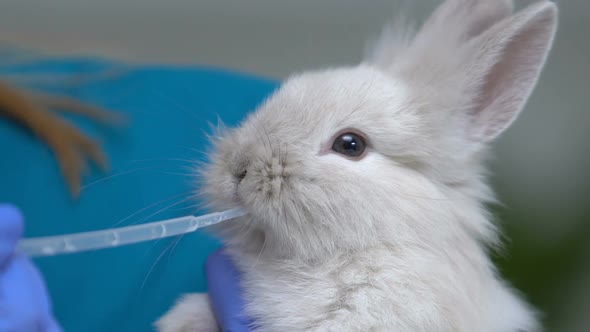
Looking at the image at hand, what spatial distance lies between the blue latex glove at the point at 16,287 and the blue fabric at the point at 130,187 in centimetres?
33

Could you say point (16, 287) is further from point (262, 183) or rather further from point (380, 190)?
point (380, 190)

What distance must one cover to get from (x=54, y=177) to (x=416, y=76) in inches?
33.2

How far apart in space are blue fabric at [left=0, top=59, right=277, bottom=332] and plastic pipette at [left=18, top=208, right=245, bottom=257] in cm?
14

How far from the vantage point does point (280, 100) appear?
2.97 ft

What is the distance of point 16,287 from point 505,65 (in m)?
0.79

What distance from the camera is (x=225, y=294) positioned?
2.85 ft

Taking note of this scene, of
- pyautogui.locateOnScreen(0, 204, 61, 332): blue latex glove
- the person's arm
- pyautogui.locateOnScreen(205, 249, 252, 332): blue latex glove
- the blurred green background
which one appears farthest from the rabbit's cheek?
the blurred green background

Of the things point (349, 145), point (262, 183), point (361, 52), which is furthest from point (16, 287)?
point (361, 52)

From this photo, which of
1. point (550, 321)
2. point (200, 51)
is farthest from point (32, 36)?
point (550, 321)

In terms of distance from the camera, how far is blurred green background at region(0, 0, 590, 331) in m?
2.04

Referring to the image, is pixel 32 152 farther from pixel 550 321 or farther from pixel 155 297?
pixel 550 321

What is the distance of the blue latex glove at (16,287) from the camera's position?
54cm

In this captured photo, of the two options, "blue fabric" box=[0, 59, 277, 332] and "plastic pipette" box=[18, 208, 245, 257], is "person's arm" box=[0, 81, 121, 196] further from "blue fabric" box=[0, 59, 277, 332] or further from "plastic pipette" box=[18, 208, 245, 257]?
"plastic pipette" box=[18, 208, 245, 257]

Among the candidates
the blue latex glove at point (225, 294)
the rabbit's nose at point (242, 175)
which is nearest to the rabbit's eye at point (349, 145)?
the rabbit's nose at point (242, 175)
